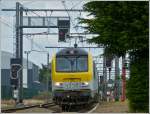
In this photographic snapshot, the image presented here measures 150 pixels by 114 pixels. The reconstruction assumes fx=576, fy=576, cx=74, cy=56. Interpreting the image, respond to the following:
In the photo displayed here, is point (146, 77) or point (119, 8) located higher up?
point (119, 8)

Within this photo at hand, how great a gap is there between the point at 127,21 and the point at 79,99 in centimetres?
1001

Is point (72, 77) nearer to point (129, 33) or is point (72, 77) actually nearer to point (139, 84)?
point (139, 84)

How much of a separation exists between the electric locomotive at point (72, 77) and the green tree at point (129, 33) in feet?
21.9

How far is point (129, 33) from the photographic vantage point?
19547 millimetres

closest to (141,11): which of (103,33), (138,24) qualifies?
(138,24)

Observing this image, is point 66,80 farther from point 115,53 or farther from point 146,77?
point 146,77

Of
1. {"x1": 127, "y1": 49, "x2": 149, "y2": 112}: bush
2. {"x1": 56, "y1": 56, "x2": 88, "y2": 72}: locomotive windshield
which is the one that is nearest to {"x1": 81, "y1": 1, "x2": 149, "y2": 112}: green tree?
{"x1": 127, "y1": 49, "x2": 149, "y2": 112}: bush

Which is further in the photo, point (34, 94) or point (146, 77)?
point (34, 94)

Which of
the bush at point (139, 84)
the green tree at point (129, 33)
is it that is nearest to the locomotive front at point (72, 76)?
the green tree at point (129, 33)

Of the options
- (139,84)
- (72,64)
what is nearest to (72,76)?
(72,64)

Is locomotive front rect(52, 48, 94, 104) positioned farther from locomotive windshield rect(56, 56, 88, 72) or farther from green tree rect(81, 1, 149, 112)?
green tree rect(81, 1, 149, 112)

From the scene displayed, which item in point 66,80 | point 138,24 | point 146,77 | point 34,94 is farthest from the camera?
point 34,94

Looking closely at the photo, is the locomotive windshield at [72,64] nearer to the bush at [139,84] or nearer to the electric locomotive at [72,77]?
the electric locomotive at [72,77]

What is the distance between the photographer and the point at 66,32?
39156mm
